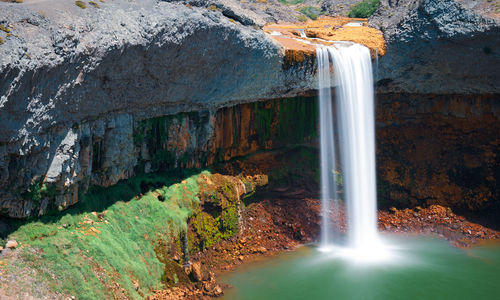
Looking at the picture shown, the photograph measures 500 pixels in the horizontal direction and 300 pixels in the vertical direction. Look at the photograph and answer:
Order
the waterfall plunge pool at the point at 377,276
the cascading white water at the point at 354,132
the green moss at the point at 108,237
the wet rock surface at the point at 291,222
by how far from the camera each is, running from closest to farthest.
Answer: the green moss at the point at 108,237, the waterfall plunge pool at the point at 377,276, the wet rock surface at the point at 291,222, the cascading white water at the point at 354,132

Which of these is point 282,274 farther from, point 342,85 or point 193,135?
point 342,85

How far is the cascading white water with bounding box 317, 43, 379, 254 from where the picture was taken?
73.4 ft

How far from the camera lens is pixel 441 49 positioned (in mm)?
22547

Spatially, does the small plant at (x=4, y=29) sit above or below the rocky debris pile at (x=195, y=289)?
above

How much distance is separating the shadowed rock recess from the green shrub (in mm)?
6956

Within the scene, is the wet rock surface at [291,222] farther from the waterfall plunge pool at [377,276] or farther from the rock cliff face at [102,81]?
the rock cliff face at [102,81]

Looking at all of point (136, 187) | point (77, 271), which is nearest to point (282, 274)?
point (136, 187)

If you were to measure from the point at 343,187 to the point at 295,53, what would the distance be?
8162 mm

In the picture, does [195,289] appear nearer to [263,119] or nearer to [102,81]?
[102,81]

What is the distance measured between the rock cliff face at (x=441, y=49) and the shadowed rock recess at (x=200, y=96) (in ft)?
0.21

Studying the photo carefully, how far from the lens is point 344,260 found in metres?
20.5

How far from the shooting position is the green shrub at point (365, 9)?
36625mm

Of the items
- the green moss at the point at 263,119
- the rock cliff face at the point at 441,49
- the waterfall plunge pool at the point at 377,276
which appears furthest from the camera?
the green moss at the point at 263,119

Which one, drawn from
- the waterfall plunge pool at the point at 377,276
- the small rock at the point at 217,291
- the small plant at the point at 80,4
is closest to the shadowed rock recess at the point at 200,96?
the small plant at the point at 80,4
